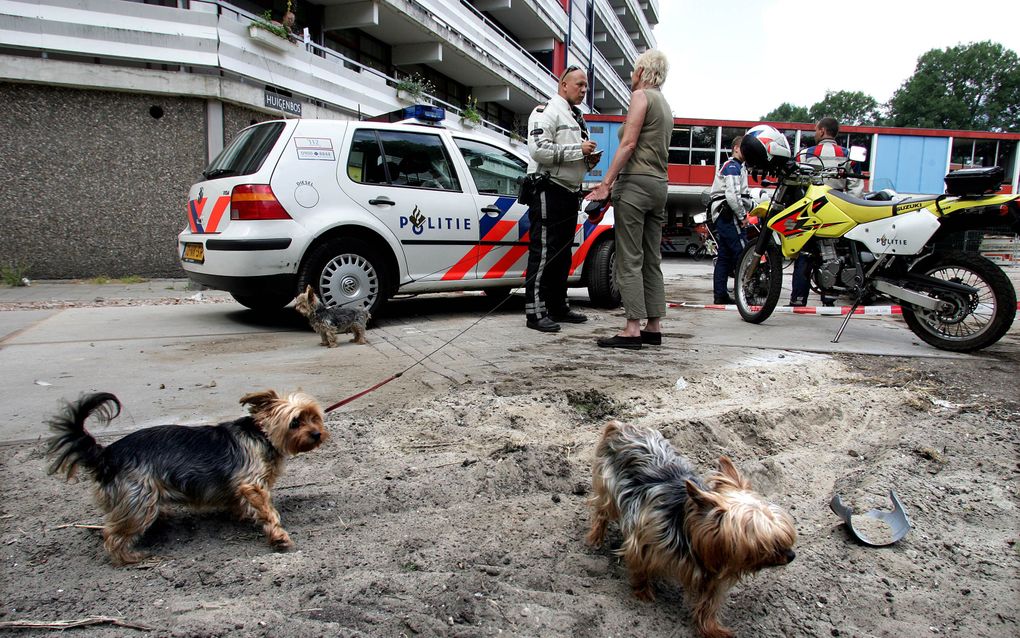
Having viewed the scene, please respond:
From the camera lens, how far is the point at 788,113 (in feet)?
334

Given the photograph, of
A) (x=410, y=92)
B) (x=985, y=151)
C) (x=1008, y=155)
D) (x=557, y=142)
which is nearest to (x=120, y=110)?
(x=410, y=92)

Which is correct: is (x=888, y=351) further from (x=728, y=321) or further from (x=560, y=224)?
(x=560, y=224)

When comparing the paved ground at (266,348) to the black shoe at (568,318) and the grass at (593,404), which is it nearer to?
the black shoe at (568,318)

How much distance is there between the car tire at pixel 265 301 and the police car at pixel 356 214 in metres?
0.02

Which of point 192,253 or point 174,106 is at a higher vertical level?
point 174,106

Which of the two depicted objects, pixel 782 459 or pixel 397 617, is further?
pixel 782 459

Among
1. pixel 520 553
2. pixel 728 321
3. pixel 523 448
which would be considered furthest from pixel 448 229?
pixel 520 553

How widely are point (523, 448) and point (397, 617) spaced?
1079 millimetres

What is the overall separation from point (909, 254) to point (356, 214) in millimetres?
4503

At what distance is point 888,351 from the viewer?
4.54 metres

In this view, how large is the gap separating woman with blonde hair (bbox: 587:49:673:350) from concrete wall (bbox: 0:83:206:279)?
9257 millimetres

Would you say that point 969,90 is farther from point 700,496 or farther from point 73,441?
point 73,441

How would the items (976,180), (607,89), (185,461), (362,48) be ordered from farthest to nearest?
1. (607,89)
2. (362,48)
3. (976,180)
4. (185,461)

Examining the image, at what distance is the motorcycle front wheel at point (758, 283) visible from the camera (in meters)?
5.66
